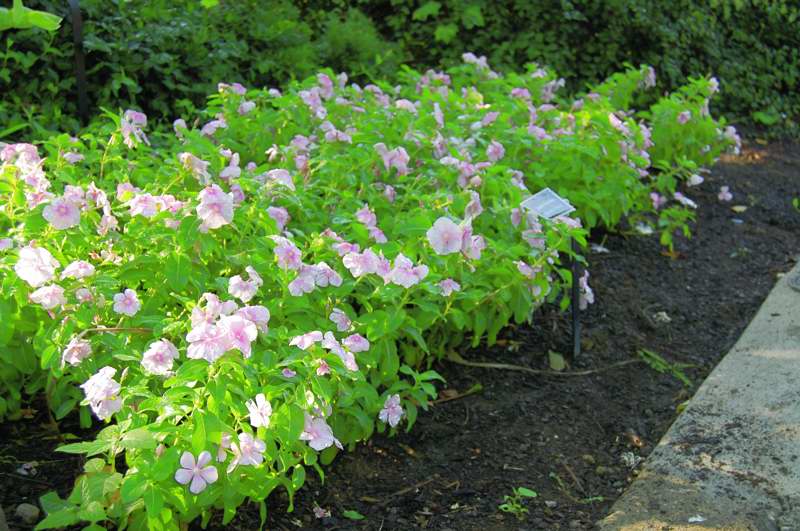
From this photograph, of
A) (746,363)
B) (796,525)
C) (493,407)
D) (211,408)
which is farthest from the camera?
(746,363)

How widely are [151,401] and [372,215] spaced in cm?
120

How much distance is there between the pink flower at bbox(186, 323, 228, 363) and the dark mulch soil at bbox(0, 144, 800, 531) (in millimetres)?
672

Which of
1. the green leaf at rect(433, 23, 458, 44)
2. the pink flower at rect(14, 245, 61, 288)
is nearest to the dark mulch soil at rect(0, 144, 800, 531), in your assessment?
the pink flower at rect(14, 245, 61, 288)

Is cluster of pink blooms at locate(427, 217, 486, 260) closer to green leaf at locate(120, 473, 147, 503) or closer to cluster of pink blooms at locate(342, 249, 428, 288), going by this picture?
cluster of pink blooms at locate(342, 249, 428, 288)

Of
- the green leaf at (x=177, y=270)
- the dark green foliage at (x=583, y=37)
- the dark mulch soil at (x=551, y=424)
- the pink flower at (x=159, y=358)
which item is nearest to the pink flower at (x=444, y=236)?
the dark mulch soil at (x=551, y=424)

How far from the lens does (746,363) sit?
3.76m

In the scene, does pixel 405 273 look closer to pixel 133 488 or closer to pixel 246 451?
pixel 246 451

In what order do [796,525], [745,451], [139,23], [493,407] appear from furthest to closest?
[139,23], [493,407], [745,451], [796,525]

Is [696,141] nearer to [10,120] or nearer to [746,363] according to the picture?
[746,363]

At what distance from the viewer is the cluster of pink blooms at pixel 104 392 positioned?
232 cm

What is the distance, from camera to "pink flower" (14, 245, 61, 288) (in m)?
2.55

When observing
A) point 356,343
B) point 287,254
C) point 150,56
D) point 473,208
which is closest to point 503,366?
point 473,208

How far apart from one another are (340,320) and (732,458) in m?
1.31

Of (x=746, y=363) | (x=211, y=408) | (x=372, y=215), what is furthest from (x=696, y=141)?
(x=211, y=408)
